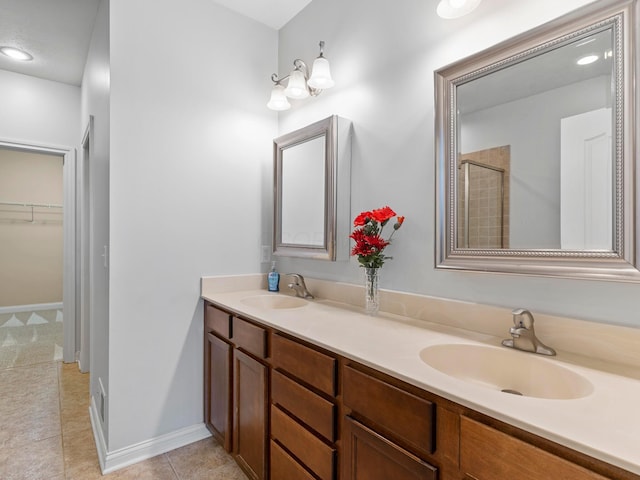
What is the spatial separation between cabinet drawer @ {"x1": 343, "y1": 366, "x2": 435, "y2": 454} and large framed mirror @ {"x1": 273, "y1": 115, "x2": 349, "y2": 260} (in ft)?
2.96

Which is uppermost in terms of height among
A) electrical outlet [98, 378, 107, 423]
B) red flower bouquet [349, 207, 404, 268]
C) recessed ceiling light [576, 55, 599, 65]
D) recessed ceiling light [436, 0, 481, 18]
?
recessed ceiling light [436, 0, 481, 18]

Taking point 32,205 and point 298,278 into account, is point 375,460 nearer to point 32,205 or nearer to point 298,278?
point 298,278

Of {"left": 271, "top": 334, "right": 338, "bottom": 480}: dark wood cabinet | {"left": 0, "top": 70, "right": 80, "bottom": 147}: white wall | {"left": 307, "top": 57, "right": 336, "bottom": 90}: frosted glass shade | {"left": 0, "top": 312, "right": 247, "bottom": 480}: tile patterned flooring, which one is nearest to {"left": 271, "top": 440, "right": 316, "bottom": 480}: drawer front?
{"left": 271, "top": 334, "right": 338, "bottom": 480}: dark wood cabinet

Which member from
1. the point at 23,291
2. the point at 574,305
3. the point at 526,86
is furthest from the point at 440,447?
the point at 23,291

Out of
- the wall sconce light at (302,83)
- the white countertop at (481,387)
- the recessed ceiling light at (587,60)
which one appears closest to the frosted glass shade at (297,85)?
A: the wall sconce light at (302,83)

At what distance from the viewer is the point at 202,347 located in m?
2.17

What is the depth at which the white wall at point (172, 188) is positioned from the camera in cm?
190

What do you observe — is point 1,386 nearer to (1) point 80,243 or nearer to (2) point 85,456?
(1) point 80,243

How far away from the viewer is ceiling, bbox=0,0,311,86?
225cm

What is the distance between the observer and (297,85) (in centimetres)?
207

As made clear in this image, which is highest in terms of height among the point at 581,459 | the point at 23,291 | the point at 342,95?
the point at 342,95

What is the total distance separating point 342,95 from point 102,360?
2.06m

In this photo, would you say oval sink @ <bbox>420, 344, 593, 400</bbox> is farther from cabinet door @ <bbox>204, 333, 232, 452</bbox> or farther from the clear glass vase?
cabinet door @ <bbox>204, 333, 232, 452</bbox>

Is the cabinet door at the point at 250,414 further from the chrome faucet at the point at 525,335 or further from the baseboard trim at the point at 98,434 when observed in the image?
the chrome faucet at the point at 525,335
